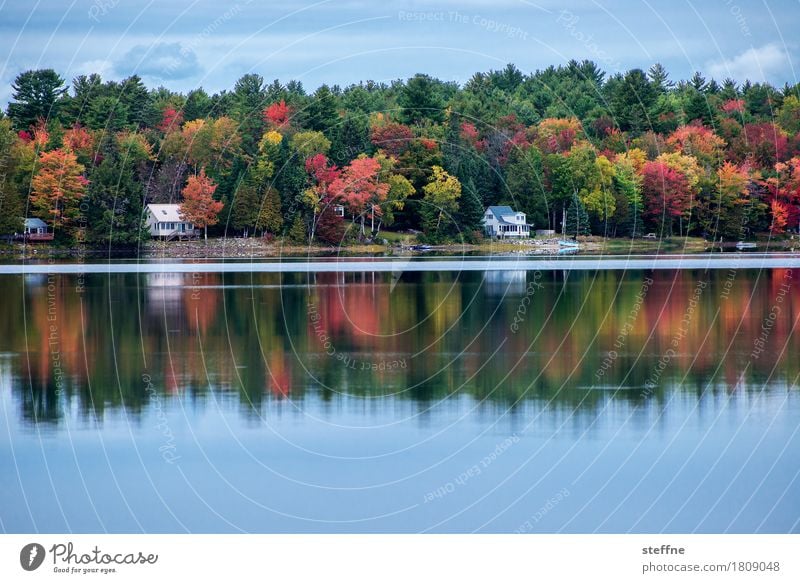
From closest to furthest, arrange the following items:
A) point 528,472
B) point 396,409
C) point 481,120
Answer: point 528,472 < point 396,409 < point 481,120

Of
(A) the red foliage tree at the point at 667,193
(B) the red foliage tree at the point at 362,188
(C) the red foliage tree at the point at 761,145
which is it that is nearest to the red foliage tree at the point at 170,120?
(B) the red foliage tree at the point at 362,188

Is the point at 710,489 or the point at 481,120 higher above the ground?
the point at 481,120

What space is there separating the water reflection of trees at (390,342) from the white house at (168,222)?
3677 cm

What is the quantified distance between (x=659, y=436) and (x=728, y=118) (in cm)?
7735

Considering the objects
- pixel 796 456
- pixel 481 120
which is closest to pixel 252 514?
pixel 796 456

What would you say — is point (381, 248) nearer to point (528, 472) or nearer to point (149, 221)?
point (149, 221)

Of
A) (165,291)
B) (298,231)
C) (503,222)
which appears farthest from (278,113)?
(165,291)

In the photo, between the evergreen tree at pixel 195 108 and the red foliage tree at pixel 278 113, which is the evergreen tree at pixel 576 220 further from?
the evergreen tree at pixel 195 108

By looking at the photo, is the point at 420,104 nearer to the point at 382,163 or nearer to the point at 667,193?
the point at 382,163

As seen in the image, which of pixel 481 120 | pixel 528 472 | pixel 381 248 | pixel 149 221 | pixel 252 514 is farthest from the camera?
pixel 481 120

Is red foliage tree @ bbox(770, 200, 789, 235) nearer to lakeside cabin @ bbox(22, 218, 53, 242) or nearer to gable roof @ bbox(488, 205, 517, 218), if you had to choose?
gable roof @ bbox(488, 205, 517, 218)

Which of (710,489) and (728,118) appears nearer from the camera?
(710,489)

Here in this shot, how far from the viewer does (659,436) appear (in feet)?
57.7

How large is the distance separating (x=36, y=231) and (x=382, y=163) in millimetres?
19249
